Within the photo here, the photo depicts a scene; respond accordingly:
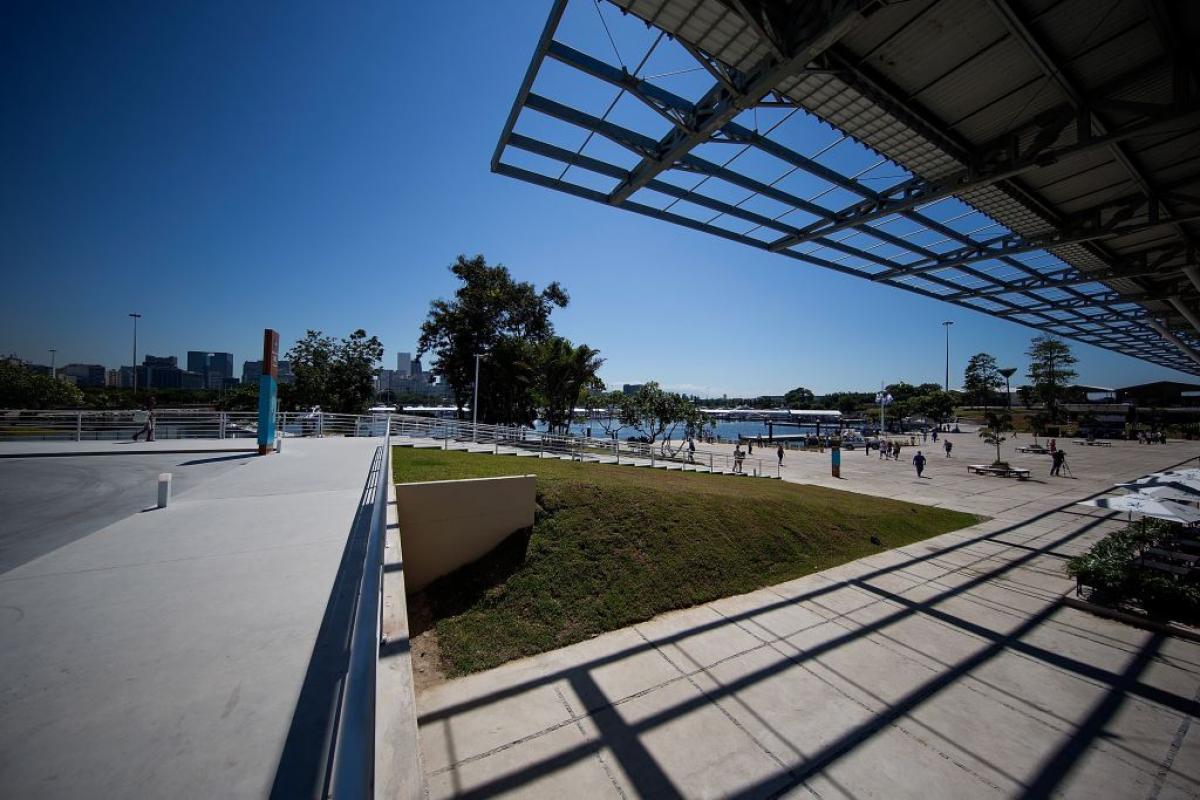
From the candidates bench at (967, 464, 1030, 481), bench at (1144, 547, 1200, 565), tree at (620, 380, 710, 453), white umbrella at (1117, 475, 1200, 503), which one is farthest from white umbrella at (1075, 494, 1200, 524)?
tree at (620, 380, 710, 453)

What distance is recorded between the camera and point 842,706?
592 centimetres

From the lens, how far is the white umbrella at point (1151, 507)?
8141 millimetres

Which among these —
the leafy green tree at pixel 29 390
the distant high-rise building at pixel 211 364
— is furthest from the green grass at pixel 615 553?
the distant high-rise building at pixel 211 364

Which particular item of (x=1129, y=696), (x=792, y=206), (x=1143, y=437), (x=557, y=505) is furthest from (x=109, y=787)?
(x=1143, y=437)

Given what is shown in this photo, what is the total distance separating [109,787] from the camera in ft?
6.30

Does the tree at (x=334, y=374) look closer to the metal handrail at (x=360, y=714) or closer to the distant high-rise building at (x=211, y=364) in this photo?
the metal handrail at (x=360, y=714)

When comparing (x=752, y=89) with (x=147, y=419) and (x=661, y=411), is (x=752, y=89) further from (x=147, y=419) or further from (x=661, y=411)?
(x=661, y=411)

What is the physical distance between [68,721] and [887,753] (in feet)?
24.0

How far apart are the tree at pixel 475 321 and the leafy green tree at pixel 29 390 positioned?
26.2 meters

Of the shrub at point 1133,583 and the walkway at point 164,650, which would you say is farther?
the shrub at point 1133,583

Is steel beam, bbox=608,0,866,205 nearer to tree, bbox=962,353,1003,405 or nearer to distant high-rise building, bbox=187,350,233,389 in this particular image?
tree, bbox=962,353,1003,405

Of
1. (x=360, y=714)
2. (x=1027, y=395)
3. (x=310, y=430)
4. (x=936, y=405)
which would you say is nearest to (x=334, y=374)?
(x=310, y=430)

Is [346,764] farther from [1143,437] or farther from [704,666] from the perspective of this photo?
[1143,437]

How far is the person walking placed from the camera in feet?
50.0
